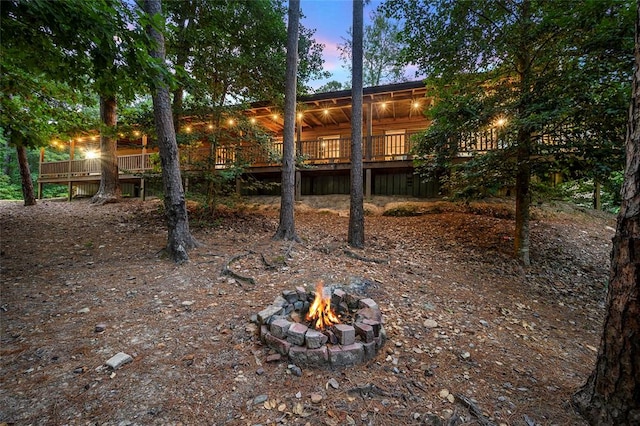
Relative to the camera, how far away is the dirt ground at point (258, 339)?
1891 mm

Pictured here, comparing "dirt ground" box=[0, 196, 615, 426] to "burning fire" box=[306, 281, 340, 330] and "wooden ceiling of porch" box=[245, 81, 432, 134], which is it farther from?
"wooden ceiling of porch" box=[245, 81, 432, 134]

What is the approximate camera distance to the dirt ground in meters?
1.89

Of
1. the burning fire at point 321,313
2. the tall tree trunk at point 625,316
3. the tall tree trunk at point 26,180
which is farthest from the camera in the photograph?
the tall tree trunk at point 26,180

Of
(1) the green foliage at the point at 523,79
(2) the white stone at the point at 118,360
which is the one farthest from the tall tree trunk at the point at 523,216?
(2) the white stone at the point at 118,360

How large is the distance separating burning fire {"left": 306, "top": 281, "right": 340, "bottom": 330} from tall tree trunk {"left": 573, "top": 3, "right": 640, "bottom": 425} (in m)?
2.05

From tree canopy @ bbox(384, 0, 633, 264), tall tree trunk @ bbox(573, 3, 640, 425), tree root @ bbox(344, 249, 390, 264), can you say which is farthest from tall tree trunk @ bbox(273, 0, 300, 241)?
tall tree trunk @ bbox(573, 3, 640, 425)

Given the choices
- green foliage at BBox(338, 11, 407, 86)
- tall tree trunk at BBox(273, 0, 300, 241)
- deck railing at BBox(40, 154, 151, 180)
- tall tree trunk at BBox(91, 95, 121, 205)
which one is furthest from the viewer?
green foliage at BBox(338, 11, 407, 86)

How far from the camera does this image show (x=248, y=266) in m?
4.69

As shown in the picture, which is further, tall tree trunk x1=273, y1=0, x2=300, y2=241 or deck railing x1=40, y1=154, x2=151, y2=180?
deck railing x1=40, y1=154, x2=151, y2=180

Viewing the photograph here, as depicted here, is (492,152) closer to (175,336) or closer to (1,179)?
(175,336)

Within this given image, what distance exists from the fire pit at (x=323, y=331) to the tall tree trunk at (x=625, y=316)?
160cm

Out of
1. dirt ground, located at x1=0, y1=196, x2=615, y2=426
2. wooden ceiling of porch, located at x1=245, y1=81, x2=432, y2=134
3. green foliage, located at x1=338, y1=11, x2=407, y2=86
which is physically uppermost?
green foliage, located at x1=338, y1=11, x2=407, y2=86

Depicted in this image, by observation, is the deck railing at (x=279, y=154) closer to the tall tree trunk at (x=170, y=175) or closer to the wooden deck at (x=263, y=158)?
the wooden deck at (x=263, y=158)

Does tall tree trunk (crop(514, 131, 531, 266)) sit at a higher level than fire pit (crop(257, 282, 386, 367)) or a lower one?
higher
